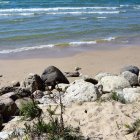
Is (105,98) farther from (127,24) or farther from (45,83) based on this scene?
(127,24)

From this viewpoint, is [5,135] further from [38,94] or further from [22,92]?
[38,94]

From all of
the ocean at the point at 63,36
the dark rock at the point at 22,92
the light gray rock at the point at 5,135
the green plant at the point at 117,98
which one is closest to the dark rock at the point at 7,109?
the light gray rock at the point at 5,135

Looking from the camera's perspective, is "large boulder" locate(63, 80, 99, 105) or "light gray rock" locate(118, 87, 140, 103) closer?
"light gray rock" locate(118, 87, 140, 103)

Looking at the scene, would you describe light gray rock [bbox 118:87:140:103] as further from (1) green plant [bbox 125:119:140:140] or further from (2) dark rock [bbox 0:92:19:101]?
(2) dark rock [bbox 0:92:19:101]

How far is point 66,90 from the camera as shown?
9.35 metres

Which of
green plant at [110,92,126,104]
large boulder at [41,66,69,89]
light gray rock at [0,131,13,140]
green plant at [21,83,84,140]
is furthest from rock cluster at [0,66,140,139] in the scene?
green plant at [21,83,84,140]

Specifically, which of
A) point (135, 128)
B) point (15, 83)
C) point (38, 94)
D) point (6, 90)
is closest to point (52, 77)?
point (15, 83)

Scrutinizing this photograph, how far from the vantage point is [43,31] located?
21203 millimetres

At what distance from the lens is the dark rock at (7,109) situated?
26.2 feet

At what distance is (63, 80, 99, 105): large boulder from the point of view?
839 cm

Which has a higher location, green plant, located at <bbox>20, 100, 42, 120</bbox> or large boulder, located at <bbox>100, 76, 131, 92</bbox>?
green plant, located at <bbox>20, 100, 42, 120</bbox>

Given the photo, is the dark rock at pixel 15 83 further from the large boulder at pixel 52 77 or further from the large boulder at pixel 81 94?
the large boulder at pixel 81 94

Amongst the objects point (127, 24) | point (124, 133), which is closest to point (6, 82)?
point (124, 133)

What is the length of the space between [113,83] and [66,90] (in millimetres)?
1401
